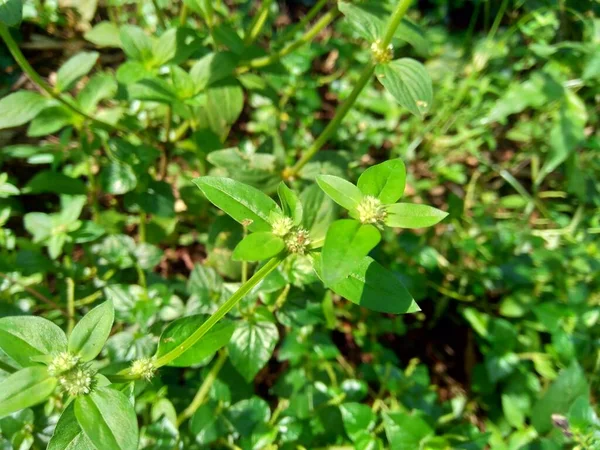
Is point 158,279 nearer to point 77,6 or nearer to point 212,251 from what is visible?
point 212,251

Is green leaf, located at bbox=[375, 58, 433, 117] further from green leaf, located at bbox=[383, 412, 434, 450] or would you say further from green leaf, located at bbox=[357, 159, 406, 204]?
green leaf, located at bbox=[383, 412, 434, 450]

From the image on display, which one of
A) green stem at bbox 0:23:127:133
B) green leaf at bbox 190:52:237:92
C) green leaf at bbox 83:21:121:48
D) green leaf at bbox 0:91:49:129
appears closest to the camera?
green stem at bbox 0:23:127:133

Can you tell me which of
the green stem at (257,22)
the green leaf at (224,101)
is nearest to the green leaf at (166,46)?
the green leaf at (224,101)

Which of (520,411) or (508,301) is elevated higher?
(508,301)

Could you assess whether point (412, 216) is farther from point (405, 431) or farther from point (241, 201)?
point (405, 431)

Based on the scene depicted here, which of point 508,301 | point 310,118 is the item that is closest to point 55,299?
point 310,118

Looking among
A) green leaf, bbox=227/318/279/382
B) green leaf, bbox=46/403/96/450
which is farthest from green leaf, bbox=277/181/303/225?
green leaf, bbox=46/403/96/450
